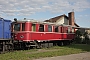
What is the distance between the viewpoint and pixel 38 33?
21984 millimetres

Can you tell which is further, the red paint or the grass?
the red paint

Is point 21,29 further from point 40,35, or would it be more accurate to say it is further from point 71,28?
point 71,28

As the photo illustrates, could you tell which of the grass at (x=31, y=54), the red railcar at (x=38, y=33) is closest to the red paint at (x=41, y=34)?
the red railcar at (x=38, y=33)

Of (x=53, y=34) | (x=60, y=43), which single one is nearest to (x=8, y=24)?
(x=53, y=34)

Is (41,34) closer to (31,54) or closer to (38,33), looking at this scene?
(38,33)

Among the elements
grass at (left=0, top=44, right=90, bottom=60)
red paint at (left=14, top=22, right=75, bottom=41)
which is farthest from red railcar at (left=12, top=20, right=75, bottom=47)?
grass at (left=0, top=44, right=90, bottom=60)

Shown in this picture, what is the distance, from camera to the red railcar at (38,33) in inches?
806

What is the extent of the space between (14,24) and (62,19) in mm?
27004

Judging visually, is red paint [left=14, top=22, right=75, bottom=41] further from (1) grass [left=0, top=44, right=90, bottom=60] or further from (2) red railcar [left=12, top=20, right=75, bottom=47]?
(1) grass [left=0, top=44, right=90, bottom=60]

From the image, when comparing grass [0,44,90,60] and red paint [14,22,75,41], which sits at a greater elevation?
red paint [14,22,75,41]

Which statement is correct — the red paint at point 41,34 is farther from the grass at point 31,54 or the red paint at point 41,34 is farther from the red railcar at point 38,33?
the grass at point 31,54

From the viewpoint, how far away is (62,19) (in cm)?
4681

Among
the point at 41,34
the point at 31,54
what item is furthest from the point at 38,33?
the point at 31,54

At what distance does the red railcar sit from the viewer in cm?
2048
